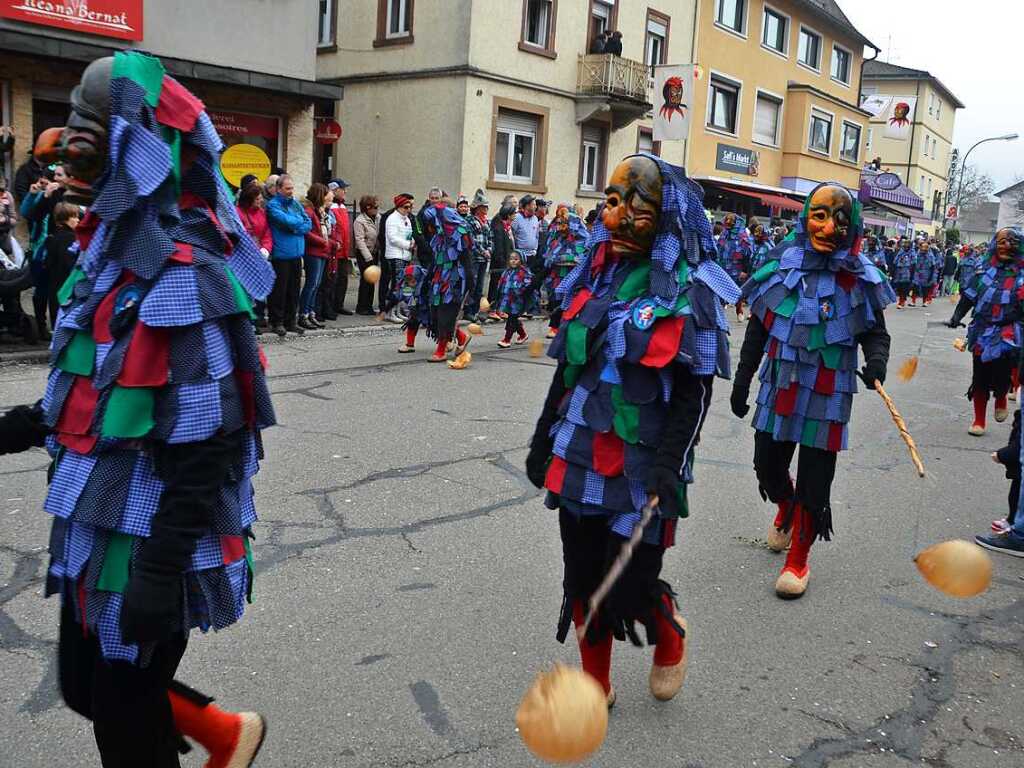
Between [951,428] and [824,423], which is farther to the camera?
[951,428]

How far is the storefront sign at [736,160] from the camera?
29250mm

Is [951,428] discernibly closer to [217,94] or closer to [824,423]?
[824,423]

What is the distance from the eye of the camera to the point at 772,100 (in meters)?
31.7

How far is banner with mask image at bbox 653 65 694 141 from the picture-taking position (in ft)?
58.6

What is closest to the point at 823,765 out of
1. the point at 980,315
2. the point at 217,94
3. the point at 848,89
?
the point at 980,315

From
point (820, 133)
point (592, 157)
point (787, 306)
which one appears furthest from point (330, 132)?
point (820, 133)

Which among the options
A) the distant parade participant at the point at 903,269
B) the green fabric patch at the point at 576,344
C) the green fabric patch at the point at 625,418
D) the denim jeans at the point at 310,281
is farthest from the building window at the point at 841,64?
the green fabric patch at the point at 625,418

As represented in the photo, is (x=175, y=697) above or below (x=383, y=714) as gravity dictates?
above

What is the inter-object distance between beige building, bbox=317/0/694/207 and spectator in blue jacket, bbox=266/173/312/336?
28.5ft

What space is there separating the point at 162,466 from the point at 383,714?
1.50 m

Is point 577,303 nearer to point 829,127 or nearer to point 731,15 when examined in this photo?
point 731,15

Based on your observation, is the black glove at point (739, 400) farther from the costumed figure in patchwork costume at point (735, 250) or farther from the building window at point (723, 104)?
the building window at point (723, 104)

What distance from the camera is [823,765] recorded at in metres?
3.19

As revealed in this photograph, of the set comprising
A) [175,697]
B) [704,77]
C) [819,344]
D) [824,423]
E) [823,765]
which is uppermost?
[704,77]
